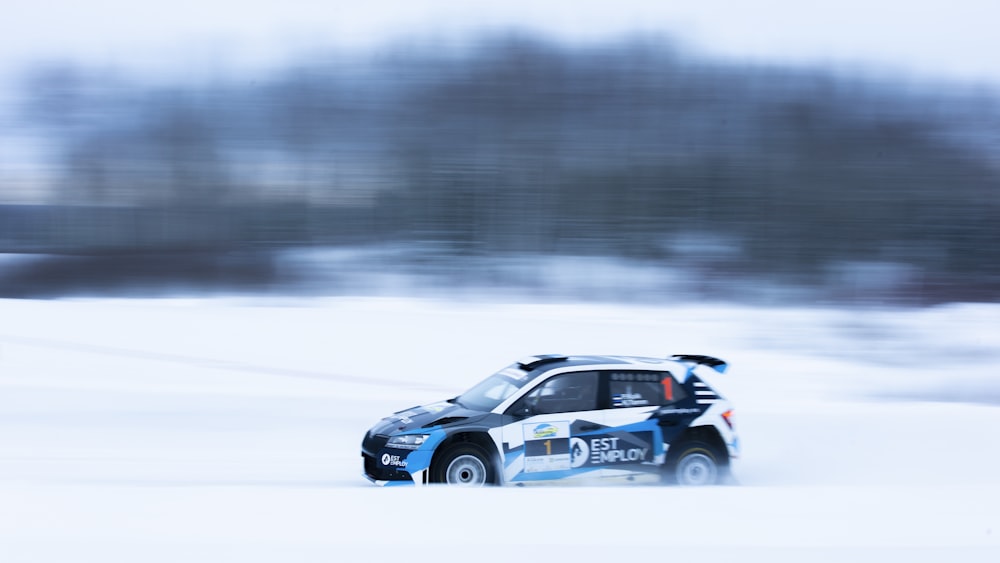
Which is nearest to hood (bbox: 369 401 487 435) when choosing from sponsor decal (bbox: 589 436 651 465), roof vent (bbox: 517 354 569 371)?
roof vent (bbox: 517 354 569 371)

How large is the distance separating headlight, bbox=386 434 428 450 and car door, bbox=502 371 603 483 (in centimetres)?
70

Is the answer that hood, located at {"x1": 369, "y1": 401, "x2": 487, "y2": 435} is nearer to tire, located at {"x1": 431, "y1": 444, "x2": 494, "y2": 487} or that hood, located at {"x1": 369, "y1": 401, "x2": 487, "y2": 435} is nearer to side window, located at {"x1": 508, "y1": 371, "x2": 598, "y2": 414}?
tire, located at {"x1": 431, "y1": 444, "x2": 494, "y2": 487}

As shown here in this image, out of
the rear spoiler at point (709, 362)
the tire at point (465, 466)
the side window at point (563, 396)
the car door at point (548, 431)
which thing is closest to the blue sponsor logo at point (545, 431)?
the car door at point (548, 431)

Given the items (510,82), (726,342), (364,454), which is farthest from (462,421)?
(510,82)

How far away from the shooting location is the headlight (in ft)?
21.4

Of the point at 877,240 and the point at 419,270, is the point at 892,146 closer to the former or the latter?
the point at 877,240

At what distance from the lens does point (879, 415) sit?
933 centimetres

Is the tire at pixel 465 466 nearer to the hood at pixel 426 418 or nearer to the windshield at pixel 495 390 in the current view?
the hood at pixel 426 418

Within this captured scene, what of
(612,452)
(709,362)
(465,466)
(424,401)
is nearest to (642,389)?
(612,452)

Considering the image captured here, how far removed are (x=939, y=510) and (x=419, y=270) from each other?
1115 cm

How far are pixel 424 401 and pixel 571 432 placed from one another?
11.6 ft

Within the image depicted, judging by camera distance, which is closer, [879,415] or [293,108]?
[879,415]

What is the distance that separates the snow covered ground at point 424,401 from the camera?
3.58m

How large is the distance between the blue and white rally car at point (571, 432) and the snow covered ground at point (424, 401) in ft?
3.61
